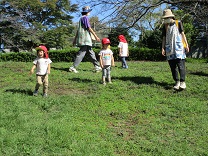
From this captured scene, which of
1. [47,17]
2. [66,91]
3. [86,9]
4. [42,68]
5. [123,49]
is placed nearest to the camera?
[42,68]

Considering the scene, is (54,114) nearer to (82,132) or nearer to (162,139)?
(82,132)

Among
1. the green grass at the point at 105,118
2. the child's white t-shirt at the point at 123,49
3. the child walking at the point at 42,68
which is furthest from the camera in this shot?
the child's white t-shirt at the point at 123,49

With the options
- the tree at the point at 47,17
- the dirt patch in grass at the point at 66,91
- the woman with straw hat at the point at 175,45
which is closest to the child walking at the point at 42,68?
the dirt patch in grass at the point at 66,91

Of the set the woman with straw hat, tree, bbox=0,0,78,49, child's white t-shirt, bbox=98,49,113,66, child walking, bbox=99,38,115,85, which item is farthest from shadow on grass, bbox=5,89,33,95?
tree, bbox=0,0,78,49

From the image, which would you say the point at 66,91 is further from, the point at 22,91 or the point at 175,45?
the point at 175,45

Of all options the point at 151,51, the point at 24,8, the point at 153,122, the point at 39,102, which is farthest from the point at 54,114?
the point at 24,8

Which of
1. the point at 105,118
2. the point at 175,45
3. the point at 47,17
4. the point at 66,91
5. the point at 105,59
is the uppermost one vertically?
the point at 47,17

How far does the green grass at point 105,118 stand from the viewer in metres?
3.63

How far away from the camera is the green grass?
3.63m

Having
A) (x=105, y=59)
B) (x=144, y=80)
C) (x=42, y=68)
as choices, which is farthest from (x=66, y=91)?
(x=144, y=80)

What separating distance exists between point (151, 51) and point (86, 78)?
371 inches

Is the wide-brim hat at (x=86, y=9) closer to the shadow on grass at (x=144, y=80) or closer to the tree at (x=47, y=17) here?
the shadow on grass at (x=144, y=80)

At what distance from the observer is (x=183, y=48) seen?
629 cm

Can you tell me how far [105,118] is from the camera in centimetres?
475
